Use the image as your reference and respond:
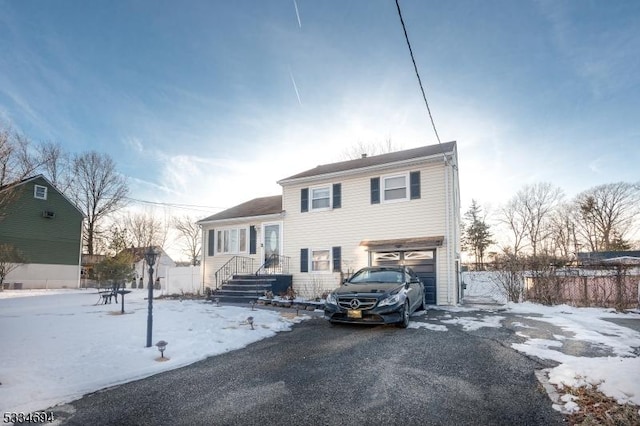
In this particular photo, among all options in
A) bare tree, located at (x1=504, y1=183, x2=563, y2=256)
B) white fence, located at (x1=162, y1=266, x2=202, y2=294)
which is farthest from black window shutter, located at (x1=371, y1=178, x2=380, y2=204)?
bare tree, located at (x1=504, y1=183, x2=563, y2=256)

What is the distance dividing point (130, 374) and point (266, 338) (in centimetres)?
290

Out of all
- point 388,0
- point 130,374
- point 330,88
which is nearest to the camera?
point 130,374

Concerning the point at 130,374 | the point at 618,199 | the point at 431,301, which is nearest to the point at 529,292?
the point at 431,301

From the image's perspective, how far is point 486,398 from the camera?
11.6 ft

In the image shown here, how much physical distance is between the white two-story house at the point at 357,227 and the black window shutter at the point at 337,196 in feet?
0.15

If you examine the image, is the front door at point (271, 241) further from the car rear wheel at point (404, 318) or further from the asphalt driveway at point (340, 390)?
the asphalt driveway at point (340, 390)

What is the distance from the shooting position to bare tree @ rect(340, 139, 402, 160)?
2720 cm

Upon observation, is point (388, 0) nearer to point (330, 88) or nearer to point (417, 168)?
point (330, 88)

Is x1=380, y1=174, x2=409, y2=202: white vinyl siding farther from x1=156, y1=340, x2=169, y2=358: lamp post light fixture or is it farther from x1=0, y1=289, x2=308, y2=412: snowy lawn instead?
x1=156, y1=340, x2=169, y2=358: lamp post light fixture

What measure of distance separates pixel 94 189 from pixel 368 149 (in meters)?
26.3

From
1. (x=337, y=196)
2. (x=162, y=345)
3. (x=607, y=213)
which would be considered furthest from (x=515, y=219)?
(x=162, y=345)

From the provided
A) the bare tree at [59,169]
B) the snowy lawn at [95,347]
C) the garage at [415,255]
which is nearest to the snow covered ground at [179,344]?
the snowy lawn at [95,347]

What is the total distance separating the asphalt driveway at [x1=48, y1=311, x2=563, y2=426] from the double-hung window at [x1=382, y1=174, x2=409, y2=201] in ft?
26.1

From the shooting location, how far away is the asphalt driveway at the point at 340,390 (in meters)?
3.13
